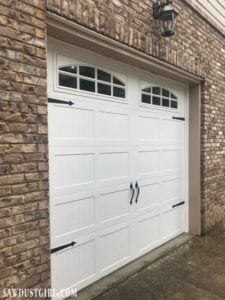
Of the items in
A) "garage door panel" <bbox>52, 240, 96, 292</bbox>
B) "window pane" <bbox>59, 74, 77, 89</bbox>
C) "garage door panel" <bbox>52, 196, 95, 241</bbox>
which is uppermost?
"window pane" <bbox>59, 74, 77, 89</bbox>

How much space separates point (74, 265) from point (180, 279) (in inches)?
47.7

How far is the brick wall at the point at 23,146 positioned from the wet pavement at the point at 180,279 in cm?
110

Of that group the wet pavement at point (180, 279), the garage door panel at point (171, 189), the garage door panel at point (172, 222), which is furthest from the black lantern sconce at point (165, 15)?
the wet pavement at point (180, 279)

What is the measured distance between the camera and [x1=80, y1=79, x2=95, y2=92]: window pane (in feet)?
10.0

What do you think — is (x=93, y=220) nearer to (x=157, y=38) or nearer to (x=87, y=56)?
(x=87, y=56)

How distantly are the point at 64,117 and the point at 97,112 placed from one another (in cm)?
47

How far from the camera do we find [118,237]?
3.58 m

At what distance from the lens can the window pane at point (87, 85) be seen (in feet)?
10.0

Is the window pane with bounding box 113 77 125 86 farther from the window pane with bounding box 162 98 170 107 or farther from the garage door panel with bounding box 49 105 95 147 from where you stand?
the window pane with bounding box 162 98 170 107

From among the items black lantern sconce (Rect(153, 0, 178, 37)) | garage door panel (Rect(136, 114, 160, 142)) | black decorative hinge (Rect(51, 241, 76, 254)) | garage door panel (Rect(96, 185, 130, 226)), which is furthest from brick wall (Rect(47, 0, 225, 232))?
black decorative hinge (Rect(51, 241, 76, 254))

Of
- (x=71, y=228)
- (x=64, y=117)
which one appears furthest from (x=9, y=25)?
(x=71, y=228)

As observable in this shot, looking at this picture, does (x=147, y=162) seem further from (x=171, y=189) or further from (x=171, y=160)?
(x=171, y=189)

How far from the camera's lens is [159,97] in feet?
13.9

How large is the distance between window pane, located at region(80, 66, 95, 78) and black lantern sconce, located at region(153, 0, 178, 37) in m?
1.05
